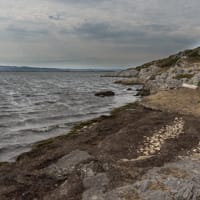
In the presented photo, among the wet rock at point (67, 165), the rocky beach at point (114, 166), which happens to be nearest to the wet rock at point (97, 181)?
the rocky beach at point (114, 166)

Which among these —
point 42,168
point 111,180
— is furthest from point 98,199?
point 42,168

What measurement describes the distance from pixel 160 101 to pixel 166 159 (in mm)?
19414

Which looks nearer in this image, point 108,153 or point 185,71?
point 108,153

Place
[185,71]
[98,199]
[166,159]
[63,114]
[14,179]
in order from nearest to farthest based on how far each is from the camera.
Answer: [98,199] → [14,179] → [166,159] → [63,114] → [185,71]

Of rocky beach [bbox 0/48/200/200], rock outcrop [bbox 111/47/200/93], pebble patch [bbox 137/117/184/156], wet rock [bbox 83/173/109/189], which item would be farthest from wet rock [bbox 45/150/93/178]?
rock outcrop [bbox 111/47/200/93]

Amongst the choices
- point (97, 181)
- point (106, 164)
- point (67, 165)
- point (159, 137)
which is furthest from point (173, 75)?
point (97, 181)

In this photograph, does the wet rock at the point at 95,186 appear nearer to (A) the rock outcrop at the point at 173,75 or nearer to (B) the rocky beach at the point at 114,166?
(B) the rocky beach at the point at 114,166

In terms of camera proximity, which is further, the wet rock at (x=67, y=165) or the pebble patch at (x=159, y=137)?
the pebble patch at (x=159, y=137)

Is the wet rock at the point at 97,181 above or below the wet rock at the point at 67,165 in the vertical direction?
above

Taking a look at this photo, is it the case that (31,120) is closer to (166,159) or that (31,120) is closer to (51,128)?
(51,128)

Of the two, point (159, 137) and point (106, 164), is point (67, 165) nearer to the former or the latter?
point (106, 164)

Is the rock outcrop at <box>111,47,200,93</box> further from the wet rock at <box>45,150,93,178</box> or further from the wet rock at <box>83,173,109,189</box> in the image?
the wet rock at <box>83,173,109,189</box>

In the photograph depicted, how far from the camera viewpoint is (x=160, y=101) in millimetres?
31141

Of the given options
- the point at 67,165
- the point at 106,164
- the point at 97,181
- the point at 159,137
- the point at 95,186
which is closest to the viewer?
the point at 95,186
